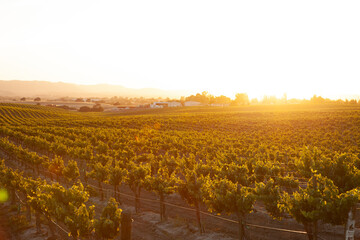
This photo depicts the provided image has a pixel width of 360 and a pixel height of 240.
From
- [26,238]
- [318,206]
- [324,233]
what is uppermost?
[318,206]

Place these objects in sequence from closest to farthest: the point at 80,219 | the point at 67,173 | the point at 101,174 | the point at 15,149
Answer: the point at 80,219
the point at 101,174
the point at 67,173
the point at 15,149

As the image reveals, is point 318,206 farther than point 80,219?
No

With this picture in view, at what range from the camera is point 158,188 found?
26.8 m

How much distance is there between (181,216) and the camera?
27594 millimetres

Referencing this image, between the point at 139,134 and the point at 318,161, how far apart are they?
54035 mm

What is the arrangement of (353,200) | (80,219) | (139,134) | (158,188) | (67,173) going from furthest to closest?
(139,134)
(67,173)
(158,188)
(80,219)
(353,200)

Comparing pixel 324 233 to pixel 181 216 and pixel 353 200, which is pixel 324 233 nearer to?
pixel 353 200

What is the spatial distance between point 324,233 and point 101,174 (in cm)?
2235

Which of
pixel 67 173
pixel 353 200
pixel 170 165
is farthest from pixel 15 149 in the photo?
pixel 353 200

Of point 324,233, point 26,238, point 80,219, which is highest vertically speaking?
point 80,219

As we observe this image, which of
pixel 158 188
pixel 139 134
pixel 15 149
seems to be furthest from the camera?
pixel 139 134

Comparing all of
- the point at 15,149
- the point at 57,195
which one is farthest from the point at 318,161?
the point at 15,149

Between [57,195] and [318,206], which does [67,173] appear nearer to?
[57,195]

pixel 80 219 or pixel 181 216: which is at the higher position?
pixel 80 219
